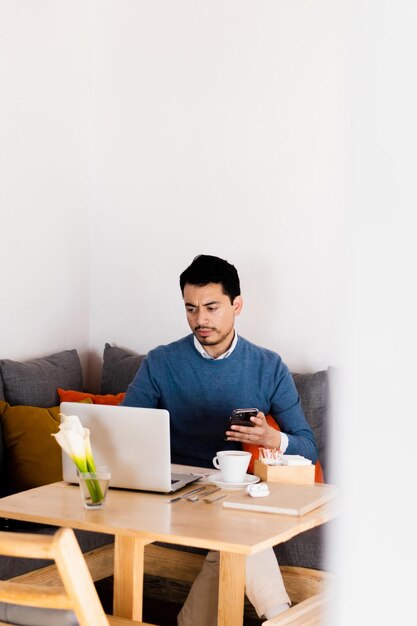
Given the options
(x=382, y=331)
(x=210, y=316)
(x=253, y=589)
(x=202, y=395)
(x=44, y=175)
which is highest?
(x=44, y=175)

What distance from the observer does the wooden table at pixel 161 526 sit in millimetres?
1383

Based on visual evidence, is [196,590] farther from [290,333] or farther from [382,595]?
[382,595]

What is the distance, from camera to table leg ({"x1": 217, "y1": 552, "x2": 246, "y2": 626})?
1.56 m

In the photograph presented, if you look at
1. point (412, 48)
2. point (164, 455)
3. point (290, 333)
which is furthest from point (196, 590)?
point (412, 48)

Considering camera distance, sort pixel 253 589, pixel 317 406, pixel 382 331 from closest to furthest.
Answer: pixel 382 331 → pixel 253 589 → pixel 317 406

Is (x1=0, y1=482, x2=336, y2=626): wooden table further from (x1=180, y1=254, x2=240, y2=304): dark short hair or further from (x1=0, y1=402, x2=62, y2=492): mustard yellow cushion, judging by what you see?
(x1=0, y1=402, x2=62, y2=492): mustard yellow cushion

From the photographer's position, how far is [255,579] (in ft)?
5.95

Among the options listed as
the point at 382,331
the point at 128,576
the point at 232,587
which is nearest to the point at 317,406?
the point at 232,587

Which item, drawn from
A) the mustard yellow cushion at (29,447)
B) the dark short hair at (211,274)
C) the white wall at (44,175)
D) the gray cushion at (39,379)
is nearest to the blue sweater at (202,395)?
the dark short hair at (211,274)

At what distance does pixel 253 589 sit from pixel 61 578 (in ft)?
2.88

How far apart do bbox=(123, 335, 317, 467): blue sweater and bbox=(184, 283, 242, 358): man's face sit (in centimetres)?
5

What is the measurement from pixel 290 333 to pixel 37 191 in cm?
111

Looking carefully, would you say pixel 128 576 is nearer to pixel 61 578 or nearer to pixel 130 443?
pixel 130 443

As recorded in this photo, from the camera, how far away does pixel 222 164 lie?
10.6 ft
